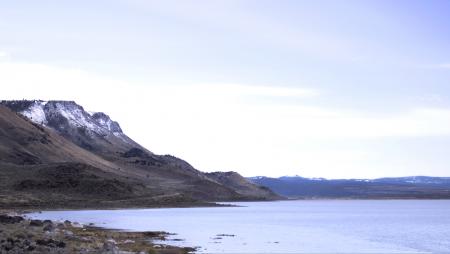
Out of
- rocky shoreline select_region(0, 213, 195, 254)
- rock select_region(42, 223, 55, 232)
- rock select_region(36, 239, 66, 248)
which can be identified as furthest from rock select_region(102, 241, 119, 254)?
rock select_region(42, 223, 55, 232)

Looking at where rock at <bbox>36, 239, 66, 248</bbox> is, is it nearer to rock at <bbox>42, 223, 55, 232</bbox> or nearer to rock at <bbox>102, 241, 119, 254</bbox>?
rock at <bbox>102, 241, 119, 254</bbox>

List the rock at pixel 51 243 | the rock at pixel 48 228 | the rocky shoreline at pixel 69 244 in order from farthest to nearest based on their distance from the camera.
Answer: the rock at pixel 48 228 < the rock at pixel 51 243 < the rocky shoreline at pixel 69 244

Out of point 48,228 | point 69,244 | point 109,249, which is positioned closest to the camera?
point 109,249

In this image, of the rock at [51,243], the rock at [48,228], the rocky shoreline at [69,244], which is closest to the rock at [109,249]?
the rocky shoreline at [69,244]


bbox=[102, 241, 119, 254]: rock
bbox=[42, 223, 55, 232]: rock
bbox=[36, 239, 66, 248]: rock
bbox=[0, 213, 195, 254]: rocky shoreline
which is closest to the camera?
bbox=[0, 213, 195, 254]: rocky shoreline

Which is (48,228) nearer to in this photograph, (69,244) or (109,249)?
(69,244)

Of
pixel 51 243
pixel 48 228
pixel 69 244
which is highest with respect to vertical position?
pixel 48 228

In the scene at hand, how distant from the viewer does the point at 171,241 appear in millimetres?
79938

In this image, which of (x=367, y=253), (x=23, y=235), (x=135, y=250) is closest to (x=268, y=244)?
(x=367, y=253)

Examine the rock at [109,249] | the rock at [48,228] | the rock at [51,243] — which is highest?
the rock at [48,228]

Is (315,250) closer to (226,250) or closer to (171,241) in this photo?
(226,250)

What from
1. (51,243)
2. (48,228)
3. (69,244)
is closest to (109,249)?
(69,244)

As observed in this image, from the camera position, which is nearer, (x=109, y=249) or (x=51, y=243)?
(x=51, y=243)

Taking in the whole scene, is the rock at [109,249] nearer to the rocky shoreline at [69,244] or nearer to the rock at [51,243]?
the rocky shoreline at [69,244]
